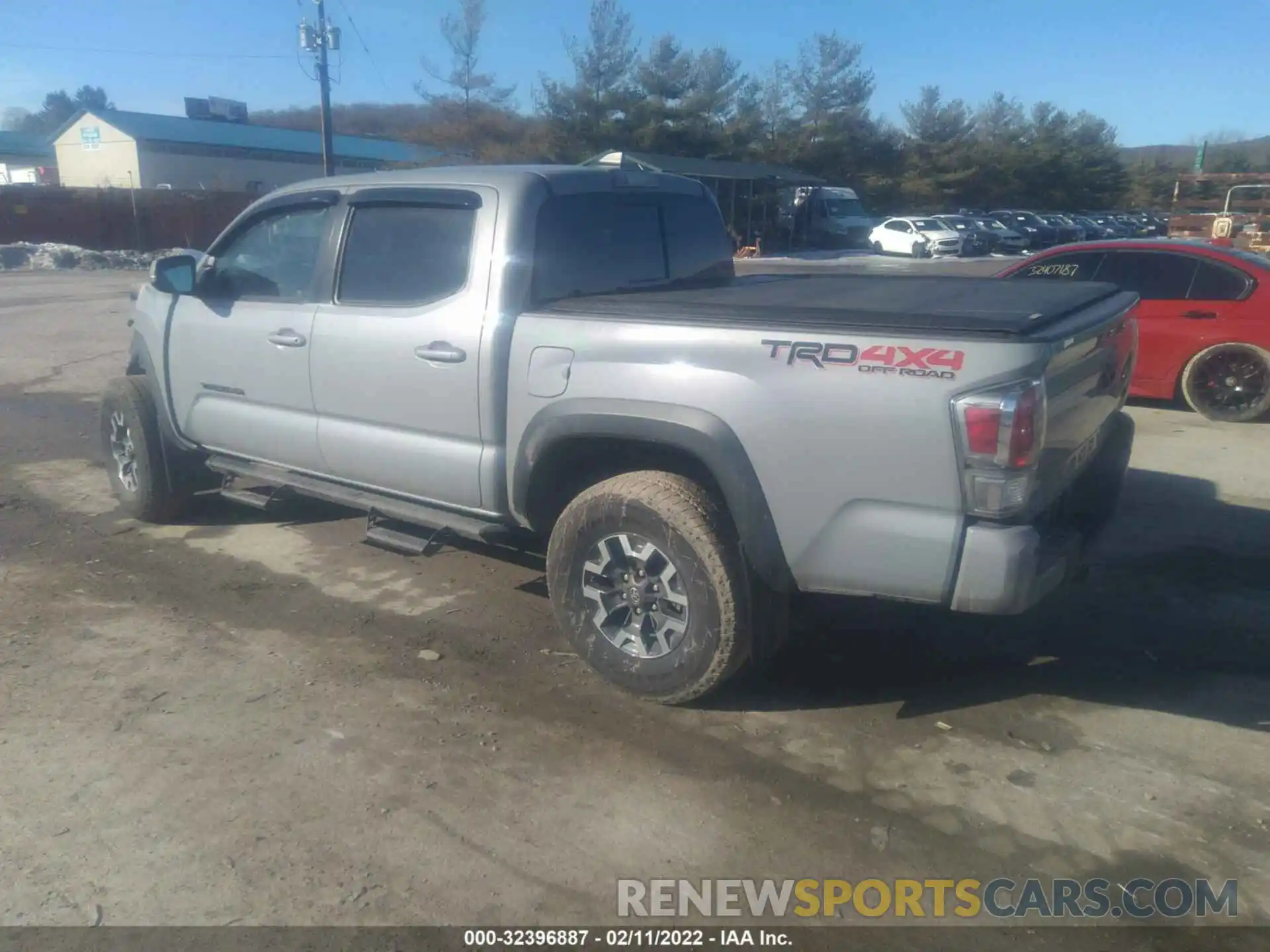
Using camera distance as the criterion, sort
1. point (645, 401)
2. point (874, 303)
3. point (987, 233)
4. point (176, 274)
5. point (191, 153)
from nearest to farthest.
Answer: point (645, 401), point (874, 303), point (176, 274), point (987, 233), point (191, 153)

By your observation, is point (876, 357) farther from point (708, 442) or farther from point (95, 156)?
point (95, 156)

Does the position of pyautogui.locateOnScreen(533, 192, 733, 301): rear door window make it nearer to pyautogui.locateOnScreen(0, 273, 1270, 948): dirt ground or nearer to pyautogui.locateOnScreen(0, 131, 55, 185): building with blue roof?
pyautogui.locateOnScreen(0, 273, 1270, 948): dirt ground

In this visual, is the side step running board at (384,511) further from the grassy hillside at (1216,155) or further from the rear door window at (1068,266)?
the grassy hillside at (1216,155)

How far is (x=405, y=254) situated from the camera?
14.9ft

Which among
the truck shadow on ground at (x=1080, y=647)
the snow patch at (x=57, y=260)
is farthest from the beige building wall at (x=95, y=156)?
the truck shadow on ground at (x=1080, y=647)

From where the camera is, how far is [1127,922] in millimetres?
2807

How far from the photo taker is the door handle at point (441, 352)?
165 inches

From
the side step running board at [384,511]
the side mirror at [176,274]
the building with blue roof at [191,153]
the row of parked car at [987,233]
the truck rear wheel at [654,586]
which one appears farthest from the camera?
the building with blue roof at [191,153]

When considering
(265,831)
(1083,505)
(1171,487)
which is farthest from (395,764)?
(1171,487)

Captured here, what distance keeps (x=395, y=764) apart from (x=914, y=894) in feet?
5.80

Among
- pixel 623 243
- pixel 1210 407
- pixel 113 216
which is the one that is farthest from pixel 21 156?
pixel 623 243

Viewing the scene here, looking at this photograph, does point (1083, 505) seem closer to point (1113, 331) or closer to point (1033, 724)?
point (1113, 331)

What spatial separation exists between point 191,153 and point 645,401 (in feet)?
208

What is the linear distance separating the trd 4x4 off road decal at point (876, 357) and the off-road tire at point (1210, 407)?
6.91 metres
